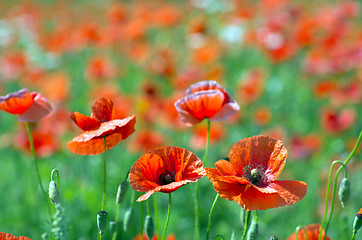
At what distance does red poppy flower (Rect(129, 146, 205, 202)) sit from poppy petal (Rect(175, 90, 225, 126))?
0.70 ft

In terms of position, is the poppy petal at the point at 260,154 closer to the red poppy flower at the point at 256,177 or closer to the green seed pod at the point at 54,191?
the red poppy flower at the point at 256,177

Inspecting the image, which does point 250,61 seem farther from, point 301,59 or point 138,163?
point 138,163

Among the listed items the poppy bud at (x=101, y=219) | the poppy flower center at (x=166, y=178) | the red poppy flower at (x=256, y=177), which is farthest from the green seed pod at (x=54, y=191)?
the red poppy flower at (x=256, y=177)

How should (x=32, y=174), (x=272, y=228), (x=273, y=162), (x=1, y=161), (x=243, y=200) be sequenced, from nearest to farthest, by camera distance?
(x=243, y=200) → (x=273, y=162) → (x=272, y=228) → (x=32, y=174) → (x=1, y=161)

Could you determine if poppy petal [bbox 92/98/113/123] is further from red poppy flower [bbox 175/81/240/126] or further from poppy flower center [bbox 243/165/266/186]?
poppy flower center [bbox 243/165/266/186]

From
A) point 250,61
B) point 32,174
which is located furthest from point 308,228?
point 250,61

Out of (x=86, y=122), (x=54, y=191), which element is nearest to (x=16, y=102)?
(x=86, y=122)

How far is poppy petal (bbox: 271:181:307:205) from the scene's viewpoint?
3.35 ft

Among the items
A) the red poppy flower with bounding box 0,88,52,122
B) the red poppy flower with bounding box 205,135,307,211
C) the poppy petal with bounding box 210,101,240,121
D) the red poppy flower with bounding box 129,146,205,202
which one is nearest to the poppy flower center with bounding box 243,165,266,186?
the red poppy flower with bounding box 205,135,307,211

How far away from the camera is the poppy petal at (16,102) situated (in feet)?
4.28

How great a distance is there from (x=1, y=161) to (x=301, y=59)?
3.41m

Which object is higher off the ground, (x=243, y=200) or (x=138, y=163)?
(x=138, y=163)

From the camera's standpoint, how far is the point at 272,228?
261cm

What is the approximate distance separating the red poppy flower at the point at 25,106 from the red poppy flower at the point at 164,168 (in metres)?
0.43
